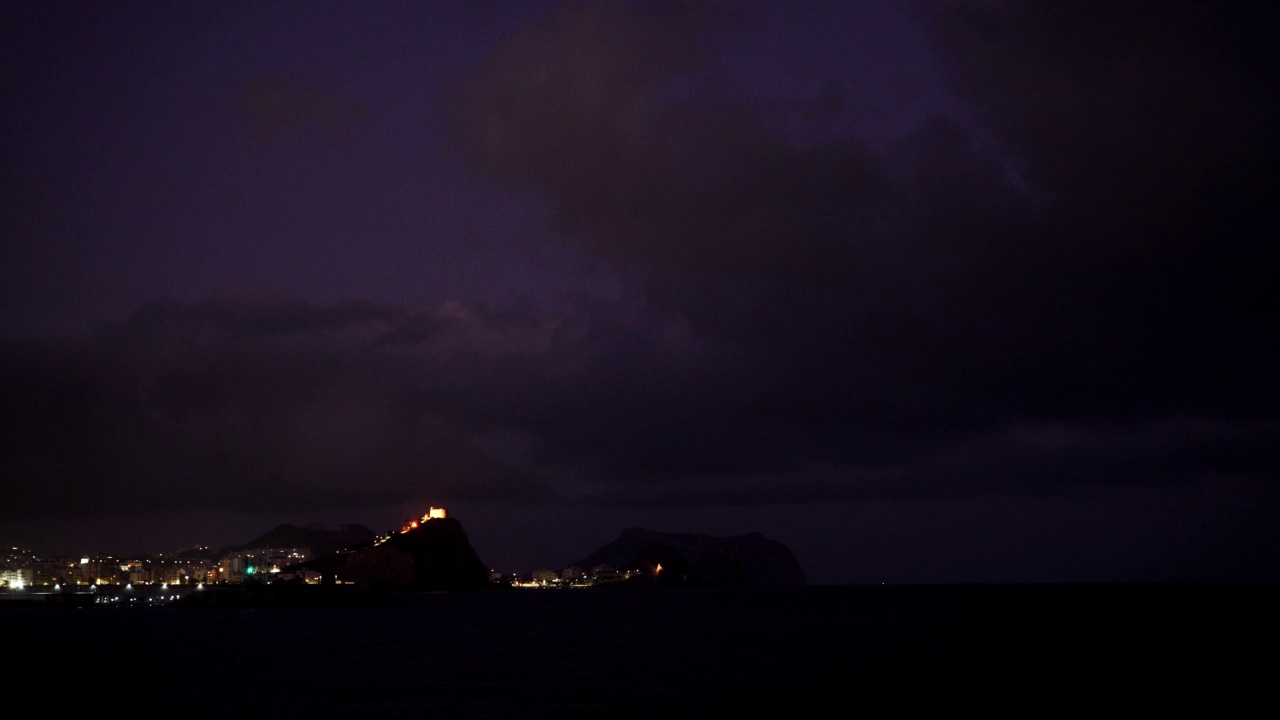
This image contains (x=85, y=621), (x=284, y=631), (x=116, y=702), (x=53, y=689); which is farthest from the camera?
(x=85, y=621)

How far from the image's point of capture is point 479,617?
174m

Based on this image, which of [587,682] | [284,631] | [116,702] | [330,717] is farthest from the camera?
[284,631]

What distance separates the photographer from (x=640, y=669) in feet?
268

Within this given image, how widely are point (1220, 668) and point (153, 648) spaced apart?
99738mm

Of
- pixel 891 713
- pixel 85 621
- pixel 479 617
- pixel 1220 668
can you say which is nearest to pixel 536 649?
pixel 891 713

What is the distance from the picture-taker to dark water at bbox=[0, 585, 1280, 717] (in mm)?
60125

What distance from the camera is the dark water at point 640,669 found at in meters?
60.1

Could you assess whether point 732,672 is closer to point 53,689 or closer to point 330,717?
point 330,717

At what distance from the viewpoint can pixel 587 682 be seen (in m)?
72.1

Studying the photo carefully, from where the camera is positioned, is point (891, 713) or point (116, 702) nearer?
point (891, 713)

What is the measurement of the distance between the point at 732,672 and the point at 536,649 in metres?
30.8

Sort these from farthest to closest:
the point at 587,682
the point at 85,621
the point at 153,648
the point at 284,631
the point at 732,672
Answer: the point at 85,621 < the point at 284,631 < the point at 153,648 < the point at 732,672 < the point at 587,682

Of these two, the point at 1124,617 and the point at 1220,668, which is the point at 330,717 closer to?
the point at 1220,668

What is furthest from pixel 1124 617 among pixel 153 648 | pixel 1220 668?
pixel 153 648
